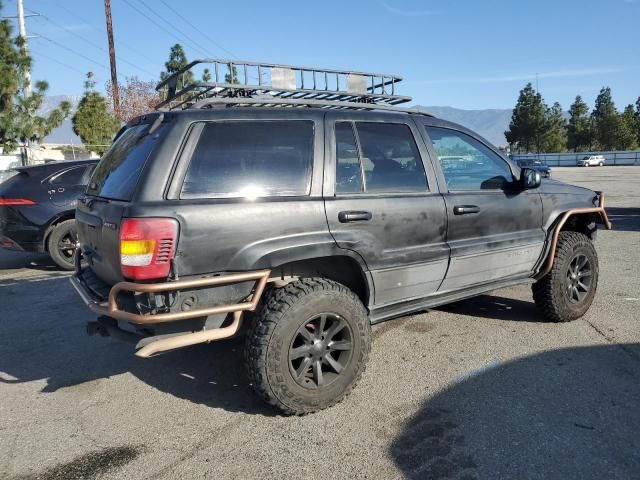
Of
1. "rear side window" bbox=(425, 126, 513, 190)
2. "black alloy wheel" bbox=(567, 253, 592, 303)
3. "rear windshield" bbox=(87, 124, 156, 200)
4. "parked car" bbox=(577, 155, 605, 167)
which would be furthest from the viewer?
"parked car" bbox=(577, 155, 605, 167)

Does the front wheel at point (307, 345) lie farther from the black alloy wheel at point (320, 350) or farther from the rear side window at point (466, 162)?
the rear side window at point (466, 162)

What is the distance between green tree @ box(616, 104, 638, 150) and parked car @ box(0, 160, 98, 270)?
79.8m

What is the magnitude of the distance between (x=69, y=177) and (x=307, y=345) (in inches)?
237

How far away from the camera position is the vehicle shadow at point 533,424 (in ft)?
8.67

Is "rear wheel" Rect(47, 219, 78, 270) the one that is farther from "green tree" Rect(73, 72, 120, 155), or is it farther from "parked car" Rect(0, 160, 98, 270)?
"green tree" Rect(73, 72, 120, 155)

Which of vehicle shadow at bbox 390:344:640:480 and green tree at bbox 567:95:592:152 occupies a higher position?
green tree at bbox 567:95:592:152

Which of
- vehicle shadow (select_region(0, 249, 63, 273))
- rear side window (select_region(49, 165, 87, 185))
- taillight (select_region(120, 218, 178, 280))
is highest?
rear side window (select_region(49, 165, 87, 185))

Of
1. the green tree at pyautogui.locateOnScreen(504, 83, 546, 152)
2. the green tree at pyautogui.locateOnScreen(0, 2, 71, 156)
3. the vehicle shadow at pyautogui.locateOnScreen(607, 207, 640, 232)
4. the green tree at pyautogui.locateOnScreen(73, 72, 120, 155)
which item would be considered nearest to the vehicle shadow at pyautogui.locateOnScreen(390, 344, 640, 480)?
the vehicle shadow at pyautogui.locateOnScreen(607, 207, 640, 232)

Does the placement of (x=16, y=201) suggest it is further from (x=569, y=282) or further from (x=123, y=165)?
(x=569, y=282)

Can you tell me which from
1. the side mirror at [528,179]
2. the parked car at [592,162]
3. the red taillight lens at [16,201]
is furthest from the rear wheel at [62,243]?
the parked car at [592,162]

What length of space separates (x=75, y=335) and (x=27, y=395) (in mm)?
1187

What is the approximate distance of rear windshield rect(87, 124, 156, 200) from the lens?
3083 mm

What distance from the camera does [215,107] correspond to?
3.42 metres

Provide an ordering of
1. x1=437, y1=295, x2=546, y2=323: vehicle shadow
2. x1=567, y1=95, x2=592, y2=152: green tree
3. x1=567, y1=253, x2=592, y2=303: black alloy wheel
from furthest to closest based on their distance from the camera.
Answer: x1=567, y1=95, x2=592, y2=152: green tree < x1=437, y1=295, x2=546, y2=323: vehicle shadow < x1=567, y1=253, x2=592, y2=303: black alloy wheel
